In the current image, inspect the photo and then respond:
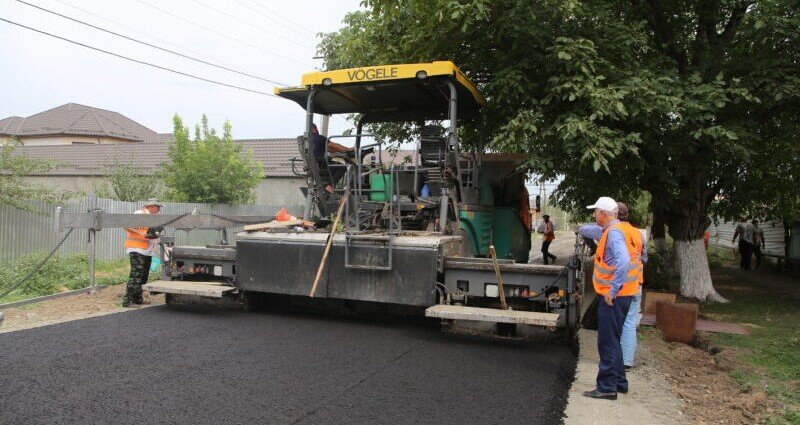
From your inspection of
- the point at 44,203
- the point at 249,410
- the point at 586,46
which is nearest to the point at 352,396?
the point at 249,410

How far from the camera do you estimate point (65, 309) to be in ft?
24.6

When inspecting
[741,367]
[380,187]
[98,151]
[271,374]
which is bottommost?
[741,367]

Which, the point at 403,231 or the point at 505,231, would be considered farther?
the point at 505,231

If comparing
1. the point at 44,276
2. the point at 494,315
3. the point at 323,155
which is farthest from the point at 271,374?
the point at 44,276

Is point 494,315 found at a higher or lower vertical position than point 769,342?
higher

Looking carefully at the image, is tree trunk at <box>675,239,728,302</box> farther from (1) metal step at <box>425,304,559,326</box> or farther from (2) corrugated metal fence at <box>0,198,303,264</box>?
(2) corrugated metal fence at <box>0,198,303,264</box>

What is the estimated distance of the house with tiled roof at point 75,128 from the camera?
40250mm

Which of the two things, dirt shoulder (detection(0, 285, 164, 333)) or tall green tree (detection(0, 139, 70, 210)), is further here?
tall green tree (detection(0, 139, 70, 210))

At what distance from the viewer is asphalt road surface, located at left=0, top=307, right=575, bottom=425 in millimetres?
3840

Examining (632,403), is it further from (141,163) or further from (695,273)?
(141,163)

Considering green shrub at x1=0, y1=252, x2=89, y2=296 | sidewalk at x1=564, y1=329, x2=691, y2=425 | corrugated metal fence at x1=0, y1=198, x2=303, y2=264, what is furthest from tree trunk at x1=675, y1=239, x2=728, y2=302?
green shrub at x1=0, y1=252, x2=89, y2=296

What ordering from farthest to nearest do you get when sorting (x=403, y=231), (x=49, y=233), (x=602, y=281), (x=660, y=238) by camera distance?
(x=660, y=238), (x=49, y=233), (x=403, y=231), (x=602, y=281)

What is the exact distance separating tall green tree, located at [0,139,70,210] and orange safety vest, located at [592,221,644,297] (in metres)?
11.9

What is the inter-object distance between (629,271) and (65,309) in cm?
648
